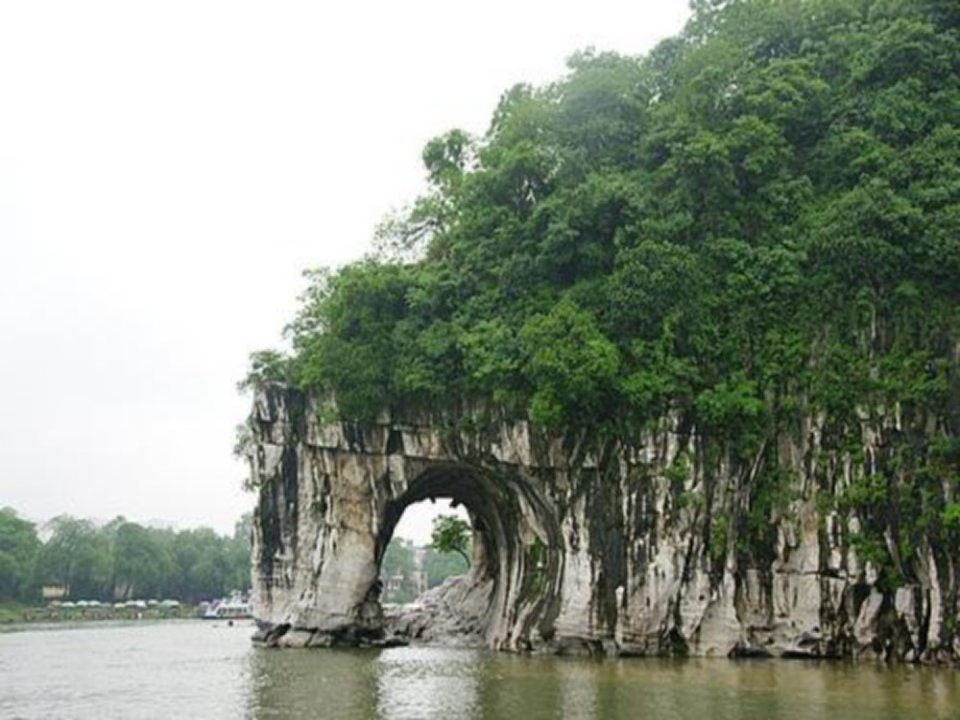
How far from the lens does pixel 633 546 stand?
2417 centimetres

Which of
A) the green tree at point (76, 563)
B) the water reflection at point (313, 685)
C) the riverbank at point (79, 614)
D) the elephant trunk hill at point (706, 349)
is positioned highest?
the elephant trunk hill at point (706, 349)

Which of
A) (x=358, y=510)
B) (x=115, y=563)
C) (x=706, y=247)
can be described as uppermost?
(x=706, y=247)

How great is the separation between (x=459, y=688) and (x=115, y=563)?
51728mm

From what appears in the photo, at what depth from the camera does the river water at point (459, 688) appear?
14.8 meters

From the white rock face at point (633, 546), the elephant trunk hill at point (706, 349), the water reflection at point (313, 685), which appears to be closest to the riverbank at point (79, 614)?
the white rock face at point (633, 546)

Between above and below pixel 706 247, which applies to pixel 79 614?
below

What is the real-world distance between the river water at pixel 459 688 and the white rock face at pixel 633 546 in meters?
1.31

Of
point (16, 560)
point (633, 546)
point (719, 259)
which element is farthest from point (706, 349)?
point (16, 560)

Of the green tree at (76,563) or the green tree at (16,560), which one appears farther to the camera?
the green tree at (76,563)

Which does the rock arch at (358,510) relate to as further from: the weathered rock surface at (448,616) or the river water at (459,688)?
the weathered rock surface at (448,616)

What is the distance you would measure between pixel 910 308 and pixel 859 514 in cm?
450

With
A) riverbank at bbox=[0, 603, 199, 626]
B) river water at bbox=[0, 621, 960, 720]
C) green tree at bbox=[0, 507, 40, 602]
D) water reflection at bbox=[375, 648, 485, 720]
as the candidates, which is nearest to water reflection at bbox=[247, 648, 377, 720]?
river water at bbox=[0, 621, 960, 720]

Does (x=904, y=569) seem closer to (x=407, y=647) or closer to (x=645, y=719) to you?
(x=645, y=719)

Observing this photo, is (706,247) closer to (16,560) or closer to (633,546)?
(633,546)
